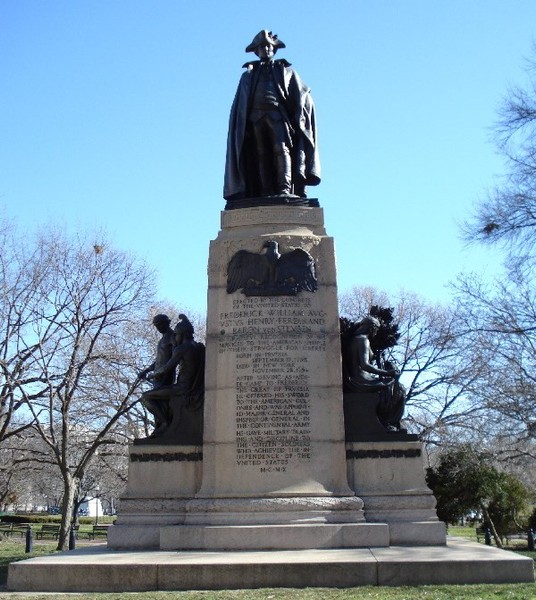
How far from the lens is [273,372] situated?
10.8 meters

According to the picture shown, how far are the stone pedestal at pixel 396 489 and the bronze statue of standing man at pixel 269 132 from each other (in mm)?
4917

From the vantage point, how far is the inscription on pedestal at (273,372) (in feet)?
34.0

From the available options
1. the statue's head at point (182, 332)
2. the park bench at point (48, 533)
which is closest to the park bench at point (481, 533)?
the park bench at point (48, 533)

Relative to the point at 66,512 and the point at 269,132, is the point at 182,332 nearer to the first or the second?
the point at 269,132

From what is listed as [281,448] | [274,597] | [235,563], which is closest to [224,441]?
[281,448]

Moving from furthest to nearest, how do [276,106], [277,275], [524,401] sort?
[524,401]
[276,106]
[277,275]

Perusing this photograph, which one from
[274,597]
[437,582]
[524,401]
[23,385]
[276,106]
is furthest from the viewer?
[23,385]

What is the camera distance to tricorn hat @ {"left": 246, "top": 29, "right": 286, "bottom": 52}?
43.9 feet

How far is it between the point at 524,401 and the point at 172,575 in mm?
17665

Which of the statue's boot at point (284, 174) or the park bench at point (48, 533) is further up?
the statue's boot at point (284, 174)

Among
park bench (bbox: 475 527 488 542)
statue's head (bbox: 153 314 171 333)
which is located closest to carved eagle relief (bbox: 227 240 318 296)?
statue's head (bbox: 153 314 171 333)

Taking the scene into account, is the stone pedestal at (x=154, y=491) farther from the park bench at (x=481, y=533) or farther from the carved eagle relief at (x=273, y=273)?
the park bench at (x=481, y=533)

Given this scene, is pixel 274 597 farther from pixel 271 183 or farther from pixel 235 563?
pixel 271 183

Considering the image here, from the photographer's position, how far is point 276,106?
12906mm
